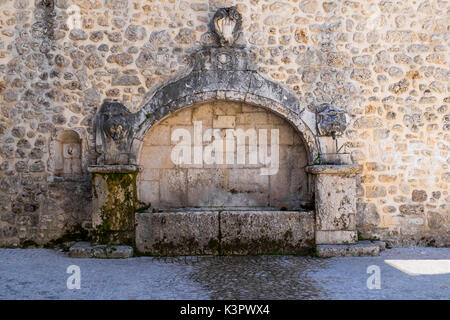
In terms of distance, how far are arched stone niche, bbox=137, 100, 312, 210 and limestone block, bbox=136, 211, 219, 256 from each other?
497 millimetres

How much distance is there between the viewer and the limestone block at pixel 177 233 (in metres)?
4.62

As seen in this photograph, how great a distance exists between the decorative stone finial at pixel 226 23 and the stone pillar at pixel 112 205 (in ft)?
6.58

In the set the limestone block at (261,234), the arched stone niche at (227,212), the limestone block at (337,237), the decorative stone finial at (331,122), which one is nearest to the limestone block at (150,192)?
the arched stone niche at (227,212)

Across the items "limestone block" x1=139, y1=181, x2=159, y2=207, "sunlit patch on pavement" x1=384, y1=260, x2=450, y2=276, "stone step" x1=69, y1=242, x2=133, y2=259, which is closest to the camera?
"sunlit patch on pavement" x1=384, y1=260, x2=450, y2=276

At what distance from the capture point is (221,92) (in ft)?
15.5

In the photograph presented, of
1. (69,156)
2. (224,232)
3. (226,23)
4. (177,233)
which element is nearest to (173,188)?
(177,233)

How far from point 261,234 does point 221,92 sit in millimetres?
1879

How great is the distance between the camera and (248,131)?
516 cm

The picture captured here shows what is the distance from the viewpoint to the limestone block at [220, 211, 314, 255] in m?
4.65

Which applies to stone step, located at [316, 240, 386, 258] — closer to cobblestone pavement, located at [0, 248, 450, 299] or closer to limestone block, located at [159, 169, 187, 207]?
cobblestone pavement, located at [0, 248, 450, 299]

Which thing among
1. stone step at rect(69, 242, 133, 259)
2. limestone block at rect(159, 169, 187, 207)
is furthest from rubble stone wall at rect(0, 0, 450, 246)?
limestone block at rect(159, 169, 187, 207)

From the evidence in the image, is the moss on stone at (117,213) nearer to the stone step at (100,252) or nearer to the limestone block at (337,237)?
the stone step at (100,252)

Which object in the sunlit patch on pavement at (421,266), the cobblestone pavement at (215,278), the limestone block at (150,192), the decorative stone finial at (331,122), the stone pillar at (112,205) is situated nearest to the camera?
the cobblestone pavement at (215,278)

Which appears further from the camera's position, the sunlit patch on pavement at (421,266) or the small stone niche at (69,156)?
the small stone niche at (69,156)
